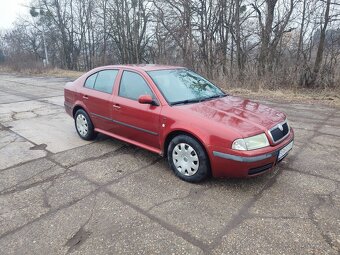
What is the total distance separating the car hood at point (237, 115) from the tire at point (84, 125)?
2254 mm

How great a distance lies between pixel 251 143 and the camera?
326cm

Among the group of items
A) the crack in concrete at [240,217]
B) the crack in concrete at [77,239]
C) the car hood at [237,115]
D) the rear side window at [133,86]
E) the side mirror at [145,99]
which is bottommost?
the crack in concrete at [77,239]

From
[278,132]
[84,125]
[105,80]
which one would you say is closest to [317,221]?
[278,132]

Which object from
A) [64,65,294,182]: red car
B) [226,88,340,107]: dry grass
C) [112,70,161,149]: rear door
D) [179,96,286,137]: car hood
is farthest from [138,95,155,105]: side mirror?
[226,88,340,107]: dry grass

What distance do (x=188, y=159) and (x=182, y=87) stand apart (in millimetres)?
1257

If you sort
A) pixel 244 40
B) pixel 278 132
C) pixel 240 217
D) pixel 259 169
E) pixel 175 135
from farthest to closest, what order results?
pixel 244 40, pixel 175 135, pixel 278 132, pixel 259 169, pixel 240 217

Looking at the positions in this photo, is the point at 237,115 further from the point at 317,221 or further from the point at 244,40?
the point at 244,40

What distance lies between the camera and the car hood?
3393 mm

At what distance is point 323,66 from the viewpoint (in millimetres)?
11211

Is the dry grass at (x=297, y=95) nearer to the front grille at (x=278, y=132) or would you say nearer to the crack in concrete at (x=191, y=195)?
the front grille at (x=278, y=132)

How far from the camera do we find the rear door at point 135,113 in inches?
159

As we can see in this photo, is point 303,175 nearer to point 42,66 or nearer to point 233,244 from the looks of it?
point 233,244

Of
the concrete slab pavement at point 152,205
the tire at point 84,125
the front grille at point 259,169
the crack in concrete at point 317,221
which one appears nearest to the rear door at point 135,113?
the concrete slab pavement at point 152,205

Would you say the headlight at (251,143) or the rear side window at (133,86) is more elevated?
the rear side window at (133,86)
